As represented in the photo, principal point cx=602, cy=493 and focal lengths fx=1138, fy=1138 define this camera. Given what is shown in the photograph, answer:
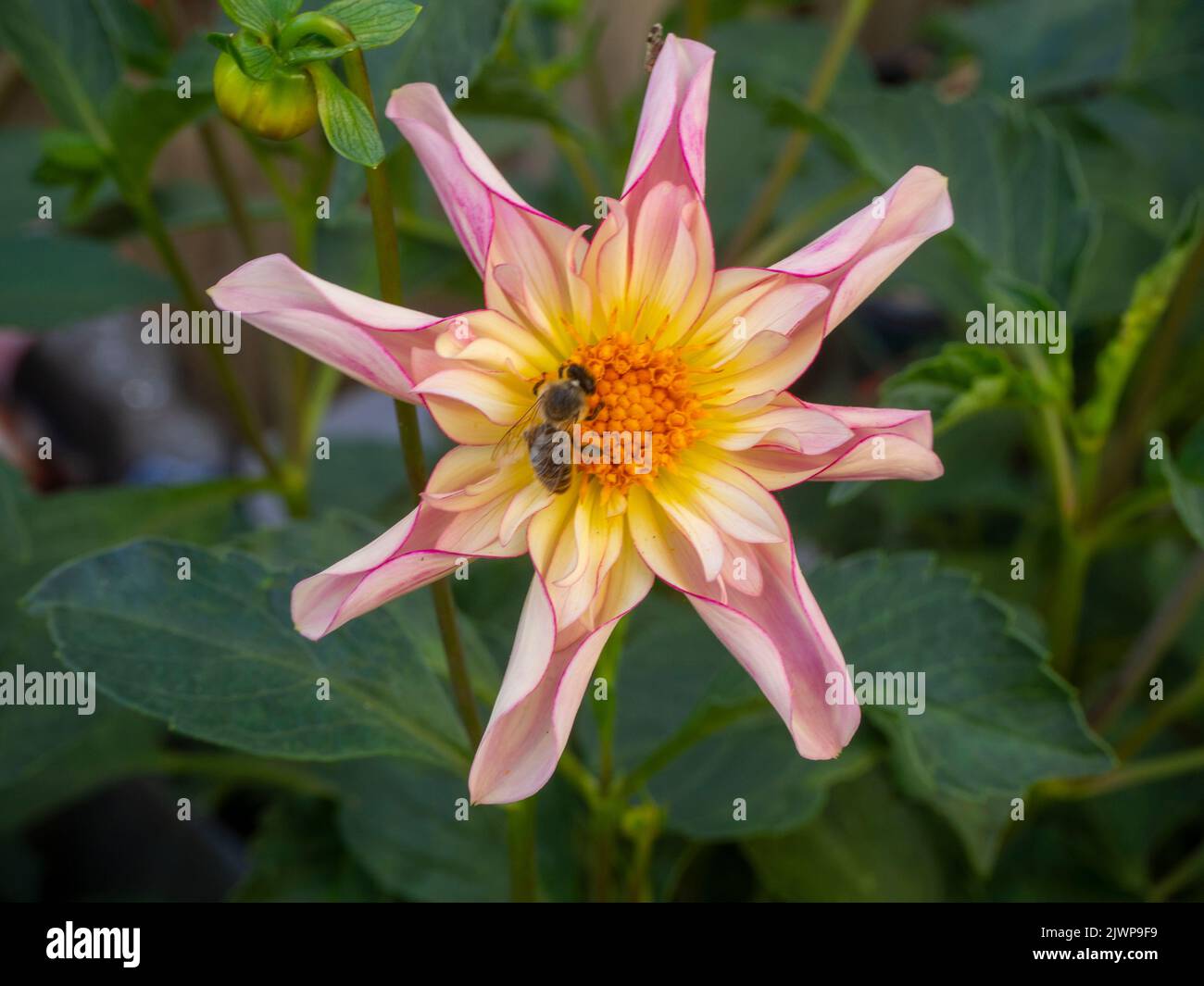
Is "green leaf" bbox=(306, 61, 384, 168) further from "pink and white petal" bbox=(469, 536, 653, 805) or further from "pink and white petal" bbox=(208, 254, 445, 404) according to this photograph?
"pink and white petal" bbox=(469, 536, 653, 805)

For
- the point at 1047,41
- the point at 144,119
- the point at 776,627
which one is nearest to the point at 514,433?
the point at 776,627

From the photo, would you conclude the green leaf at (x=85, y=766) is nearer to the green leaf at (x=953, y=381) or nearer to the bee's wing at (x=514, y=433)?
the bee's wing at (x=514, y=433)

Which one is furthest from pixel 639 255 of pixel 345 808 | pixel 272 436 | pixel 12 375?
pixel 12 375

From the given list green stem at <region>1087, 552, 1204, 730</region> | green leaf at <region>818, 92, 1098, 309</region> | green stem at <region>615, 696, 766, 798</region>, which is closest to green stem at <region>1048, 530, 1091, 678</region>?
green stem at <region>1087, 552, 1204, 730</region>

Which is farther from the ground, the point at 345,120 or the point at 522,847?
the point at 345,120

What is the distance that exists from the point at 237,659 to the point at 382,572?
16 cm

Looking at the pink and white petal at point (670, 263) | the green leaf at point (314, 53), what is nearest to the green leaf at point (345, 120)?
the green leaf at point (314, 53)

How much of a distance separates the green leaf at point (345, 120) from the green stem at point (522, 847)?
29 cm

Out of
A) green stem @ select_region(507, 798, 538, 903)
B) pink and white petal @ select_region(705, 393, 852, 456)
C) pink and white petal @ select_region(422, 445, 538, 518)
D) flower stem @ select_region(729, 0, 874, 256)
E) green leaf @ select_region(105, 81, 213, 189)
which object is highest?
flower stem @ select_region(729, 0, 874, 256)

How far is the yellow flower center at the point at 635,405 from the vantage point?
0.47 metres

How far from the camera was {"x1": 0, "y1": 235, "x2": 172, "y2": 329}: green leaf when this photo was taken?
0.81 m

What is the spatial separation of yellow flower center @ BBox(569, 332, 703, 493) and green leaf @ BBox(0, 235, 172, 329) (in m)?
0.50

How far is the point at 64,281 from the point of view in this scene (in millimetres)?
828

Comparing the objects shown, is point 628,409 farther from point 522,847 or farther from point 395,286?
point 522,847
